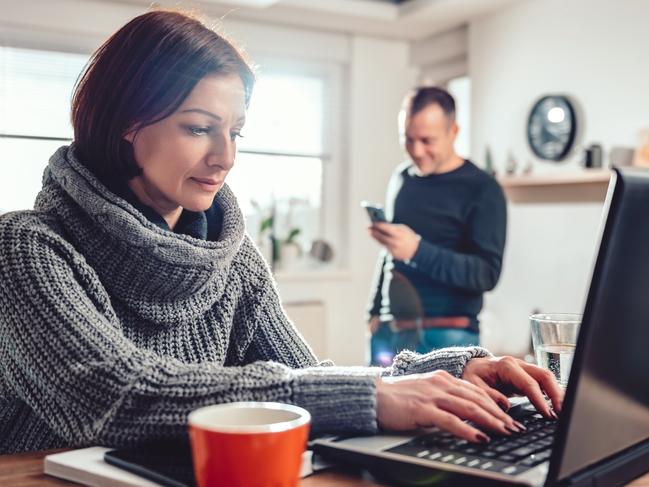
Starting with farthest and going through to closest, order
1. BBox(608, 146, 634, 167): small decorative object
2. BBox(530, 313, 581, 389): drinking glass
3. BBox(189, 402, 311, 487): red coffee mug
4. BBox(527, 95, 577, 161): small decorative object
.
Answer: BBox(527, 95, 577, 161): small decorative object, BBox(608, 146, 634, 167): small decorative object, BBox(530, 313, 581, 389): drinking glass, BBox(189, 402, 311, 487): red coffee mug

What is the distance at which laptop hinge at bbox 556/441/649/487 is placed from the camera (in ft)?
2.00

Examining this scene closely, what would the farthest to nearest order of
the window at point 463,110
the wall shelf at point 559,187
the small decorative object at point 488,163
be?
the window at point 463,110 → the small decorative object at point 488,163 → the wall shelf at point 559,187

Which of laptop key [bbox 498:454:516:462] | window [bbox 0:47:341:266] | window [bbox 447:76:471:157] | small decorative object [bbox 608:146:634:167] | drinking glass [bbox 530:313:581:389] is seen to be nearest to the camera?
laptop key [bbox 498:454:516:462]

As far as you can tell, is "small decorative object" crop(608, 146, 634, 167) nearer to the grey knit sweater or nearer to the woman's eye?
the grey knit sweater

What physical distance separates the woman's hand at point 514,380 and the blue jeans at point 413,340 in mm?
1421

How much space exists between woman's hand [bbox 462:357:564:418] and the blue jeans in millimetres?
1421

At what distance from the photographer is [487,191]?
2426 mm

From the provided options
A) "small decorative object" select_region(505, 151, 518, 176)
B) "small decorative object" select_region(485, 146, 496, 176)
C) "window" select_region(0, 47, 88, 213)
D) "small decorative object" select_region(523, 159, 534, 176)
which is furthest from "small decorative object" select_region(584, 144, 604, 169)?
"window" select_region(0, 47, 88, 213)

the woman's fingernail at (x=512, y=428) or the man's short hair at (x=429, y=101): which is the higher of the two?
the man's short hair at (x=429, y=101)

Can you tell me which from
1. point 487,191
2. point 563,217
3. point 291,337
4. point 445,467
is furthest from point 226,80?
point 563,217

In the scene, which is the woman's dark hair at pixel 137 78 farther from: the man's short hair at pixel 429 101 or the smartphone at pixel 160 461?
the man's short hair at pixel 429 101

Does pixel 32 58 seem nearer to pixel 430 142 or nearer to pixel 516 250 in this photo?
pixel 430 142

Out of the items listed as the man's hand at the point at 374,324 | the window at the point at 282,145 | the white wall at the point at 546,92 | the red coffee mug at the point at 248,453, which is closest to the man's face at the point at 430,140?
the man's hand at the point at 374,324

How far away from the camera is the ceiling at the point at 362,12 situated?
12.3 feet
